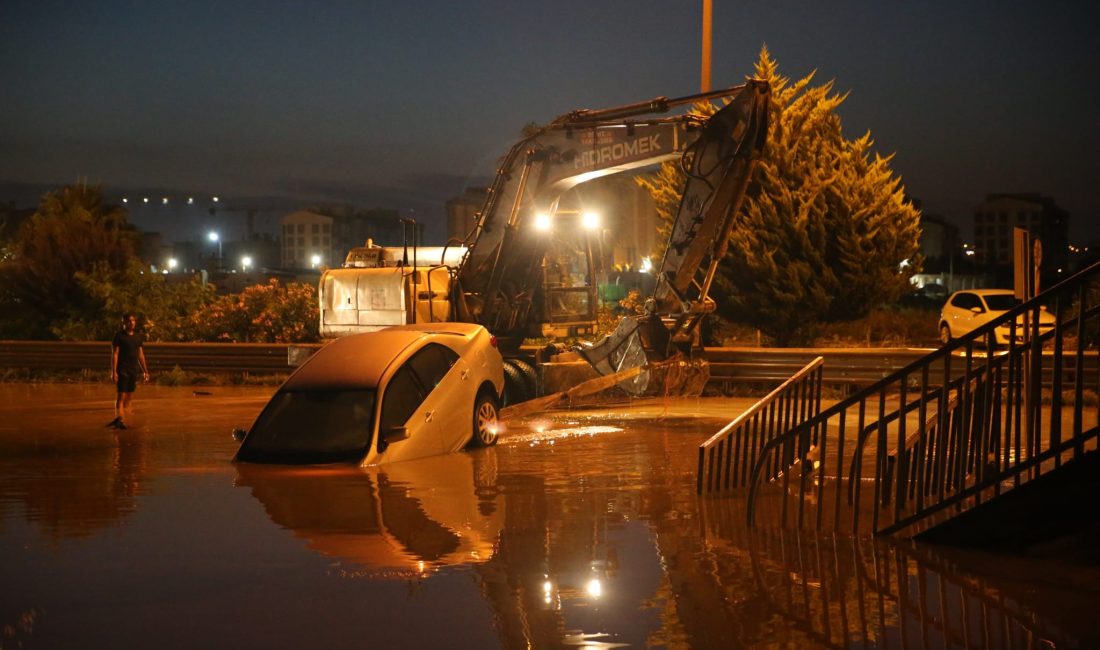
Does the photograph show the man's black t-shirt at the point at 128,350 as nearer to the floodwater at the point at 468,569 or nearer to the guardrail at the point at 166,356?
the floodwater at the point at 468,569

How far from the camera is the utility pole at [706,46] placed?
86.3 ft

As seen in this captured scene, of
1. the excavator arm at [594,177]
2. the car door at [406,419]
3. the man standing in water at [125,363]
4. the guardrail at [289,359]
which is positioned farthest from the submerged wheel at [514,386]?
the car door at [406,419]

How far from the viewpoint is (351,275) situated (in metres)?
21.3

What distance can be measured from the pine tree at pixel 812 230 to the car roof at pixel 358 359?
43.6ft

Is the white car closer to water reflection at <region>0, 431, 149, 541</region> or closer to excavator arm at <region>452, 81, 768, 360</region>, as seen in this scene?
excavator arm at <region>452, 81, 768, 360</region>

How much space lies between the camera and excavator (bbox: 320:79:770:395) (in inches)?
719

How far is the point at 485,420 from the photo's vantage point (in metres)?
16.0

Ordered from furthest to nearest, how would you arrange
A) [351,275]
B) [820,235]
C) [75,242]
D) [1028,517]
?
[75,242]
[820,235]
[351,275]
[1028,517]

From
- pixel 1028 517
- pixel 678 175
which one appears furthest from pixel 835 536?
pixel 678 175

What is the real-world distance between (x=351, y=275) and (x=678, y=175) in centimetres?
1050

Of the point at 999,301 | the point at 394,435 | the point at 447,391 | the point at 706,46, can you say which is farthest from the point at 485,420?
the point at 999,301

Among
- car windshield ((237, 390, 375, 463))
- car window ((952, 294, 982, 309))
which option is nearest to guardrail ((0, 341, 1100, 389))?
car windshield ((237, 390, 375, 463))

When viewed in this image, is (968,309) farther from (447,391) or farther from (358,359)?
(358,359)

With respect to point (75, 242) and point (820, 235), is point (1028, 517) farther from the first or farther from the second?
point (75, 242)
